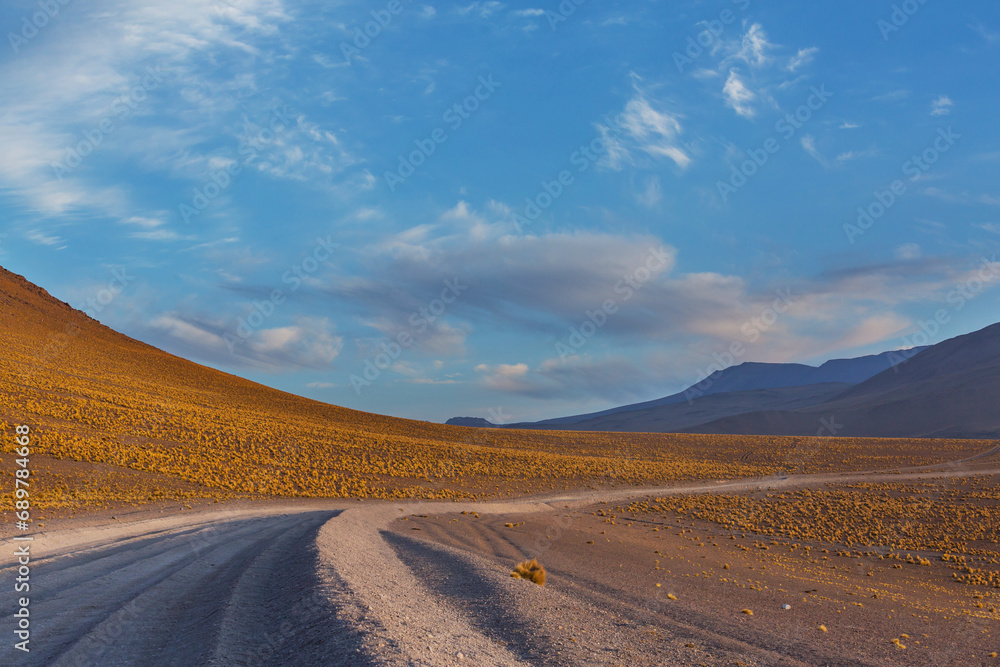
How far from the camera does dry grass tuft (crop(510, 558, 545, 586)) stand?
12227mm

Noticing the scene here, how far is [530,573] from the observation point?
12.5 meters

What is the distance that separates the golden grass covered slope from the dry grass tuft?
20966 millimetres

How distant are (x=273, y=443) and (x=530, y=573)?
36496 millimetres

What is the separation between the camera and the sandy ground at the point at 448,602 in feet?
24.6

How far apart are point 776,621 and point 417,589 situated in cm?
657

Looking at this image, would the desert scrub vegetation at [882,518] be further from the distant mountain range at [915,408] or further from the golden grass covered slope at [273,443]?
the distant mountain range at [915,408]

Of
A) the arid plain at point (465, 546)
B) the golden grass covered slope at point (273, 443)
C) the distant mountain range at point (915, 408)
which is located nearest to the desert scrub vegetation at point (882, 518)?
the arid plain at point (465, 546)

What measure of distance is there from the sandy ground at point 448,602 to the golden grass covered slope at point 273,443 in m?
14.1

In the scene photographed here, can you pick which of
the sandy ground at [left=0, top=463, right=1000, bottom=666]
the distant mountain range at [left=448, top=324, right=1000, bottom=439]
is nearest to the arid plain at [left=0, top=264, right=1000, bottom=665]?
the sandy ground at [left=0, top=463, right=1000, bottom=666]

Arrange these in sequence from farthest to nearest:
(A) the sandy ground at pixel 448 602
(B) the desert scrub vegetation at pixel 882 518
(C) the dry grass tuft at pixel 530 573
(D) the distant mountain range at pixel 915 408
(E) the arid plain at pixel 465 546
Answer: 1. (D) the distant mountain range at pixel 915 408
2. (B) the desert scrub vegetation at pixel 882 518
3. (C) the dry grass tuft at pixel 530 573
4. (E) the arid plain at pixel 465 546
5. (A) the sandy ground at pixel 448 602

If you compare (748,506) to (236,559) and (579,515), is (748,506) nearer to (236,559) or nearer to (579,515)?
(579,515)

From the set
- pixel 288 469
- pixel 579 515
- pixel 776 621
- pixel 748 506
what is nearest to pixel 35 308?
pixel 288 469

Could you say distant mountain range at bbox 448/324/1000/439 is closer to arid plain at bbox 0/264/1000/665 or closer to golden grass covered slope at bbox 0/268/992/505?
golden grass covered slope at bbox 0/268/992/505

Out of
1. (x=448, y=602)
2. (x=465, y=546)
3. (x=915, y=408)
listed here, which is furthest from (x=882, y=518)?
(x=915, y=408)
